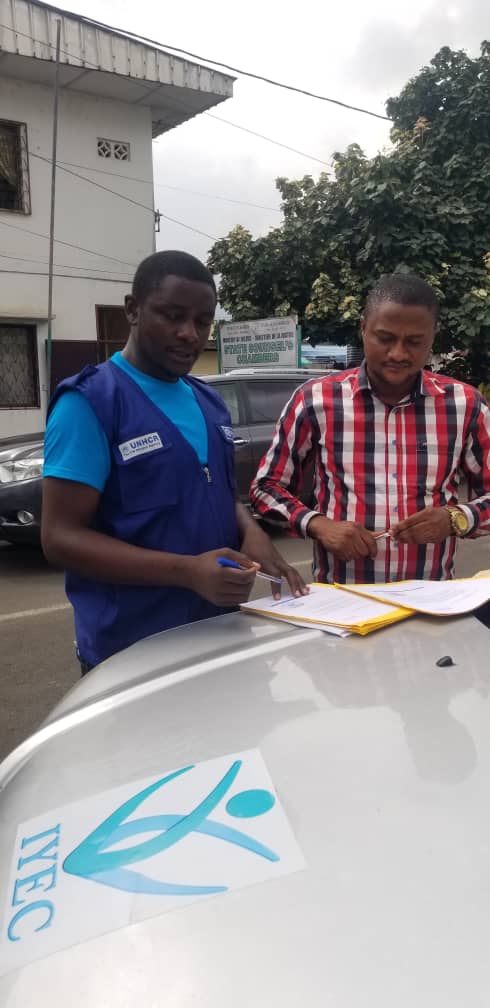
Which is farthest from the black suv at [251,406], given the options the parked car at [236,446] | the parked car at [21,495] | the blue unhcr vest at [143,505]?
the blue unhcr vest at [143,505]

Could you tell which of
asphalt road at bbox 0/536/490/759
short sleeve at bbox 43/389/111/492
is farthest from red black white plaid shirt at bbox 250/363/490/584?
asphalt road at bbox 0/536/490/759

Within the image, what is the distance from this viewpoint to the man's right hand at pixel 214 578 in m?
1.39

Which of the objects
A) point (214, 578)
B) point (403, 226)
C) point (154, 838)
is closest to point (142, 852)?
point (154, 838)

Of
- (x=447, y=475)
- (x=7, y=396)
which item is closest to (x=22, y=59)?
(x=7, y=396)

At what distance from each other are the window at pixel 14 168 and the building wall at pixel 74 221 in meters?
0.10

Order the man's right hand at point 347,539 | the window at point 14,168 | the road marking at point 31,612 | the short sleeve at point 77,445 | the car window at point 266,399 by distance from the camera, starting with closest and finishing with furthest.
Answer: the short sleeve at point 77,445 < the man's right hand at point 347,539 < the road marking at point 31,612 < the car window at point 266,399 < the window at point 14,168

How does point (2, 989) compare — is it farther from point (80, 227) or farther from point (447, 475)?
point (80, 227)

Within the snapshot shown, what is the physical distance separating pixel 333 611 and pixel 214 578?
1.05 ft

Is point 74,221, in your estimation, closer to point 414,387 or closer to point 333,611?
point 414,387

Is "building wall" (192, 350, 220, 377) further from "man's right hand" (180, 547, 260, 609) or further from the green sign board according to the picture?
"man's right hand" (180, 547, 260, 609)

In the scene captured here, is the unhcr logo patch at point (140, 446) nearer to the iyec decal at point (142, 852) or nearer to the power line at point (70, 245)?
the iyec decal at point (142, 852)

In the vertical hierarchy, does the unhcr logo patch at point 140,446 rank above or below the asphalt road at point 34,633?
above

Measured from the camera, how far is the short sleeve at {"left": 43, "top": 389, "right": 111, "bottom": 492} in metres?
1.37

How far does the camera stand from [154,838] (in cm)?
89
